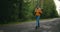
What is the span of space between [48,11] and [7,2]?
1833cm

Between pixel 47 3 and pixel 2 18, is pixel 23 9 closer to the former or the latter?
pixel 2 18

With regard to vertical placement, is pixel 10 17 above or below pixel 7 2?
below

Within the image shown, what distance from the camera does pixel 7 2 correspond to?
23.1m

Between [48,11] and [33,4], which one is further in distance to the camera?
[48,11]

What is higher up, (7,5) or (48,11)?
(7,5)

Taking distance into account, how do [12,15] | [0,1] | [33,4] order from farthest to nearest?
1. [33,4]
2. [12,15]
3. [0,1]

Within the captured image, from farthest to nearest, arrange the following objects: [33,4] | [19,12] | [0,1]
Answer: [33,4], [19,12], [0,1]

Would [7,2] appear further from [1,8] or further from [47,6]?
[47,6]

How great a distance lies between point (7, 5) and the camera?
2316cm

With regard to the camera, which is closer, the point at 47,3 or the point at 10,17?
the point at 10,17


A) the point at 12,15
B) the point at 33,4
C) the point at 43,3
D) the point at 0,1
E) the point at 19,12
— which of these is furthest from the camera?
the point at 43,3

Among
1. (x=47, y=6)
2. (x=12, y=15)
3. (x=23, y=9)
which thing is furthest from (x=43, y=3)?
(x=12, y=15)

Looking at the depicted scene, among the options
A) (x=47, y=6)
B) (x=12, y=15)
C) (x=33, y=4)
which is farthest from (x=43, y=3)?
(x=12, y=15)

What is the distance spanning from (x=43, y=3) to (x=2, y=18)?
18.2 metres
